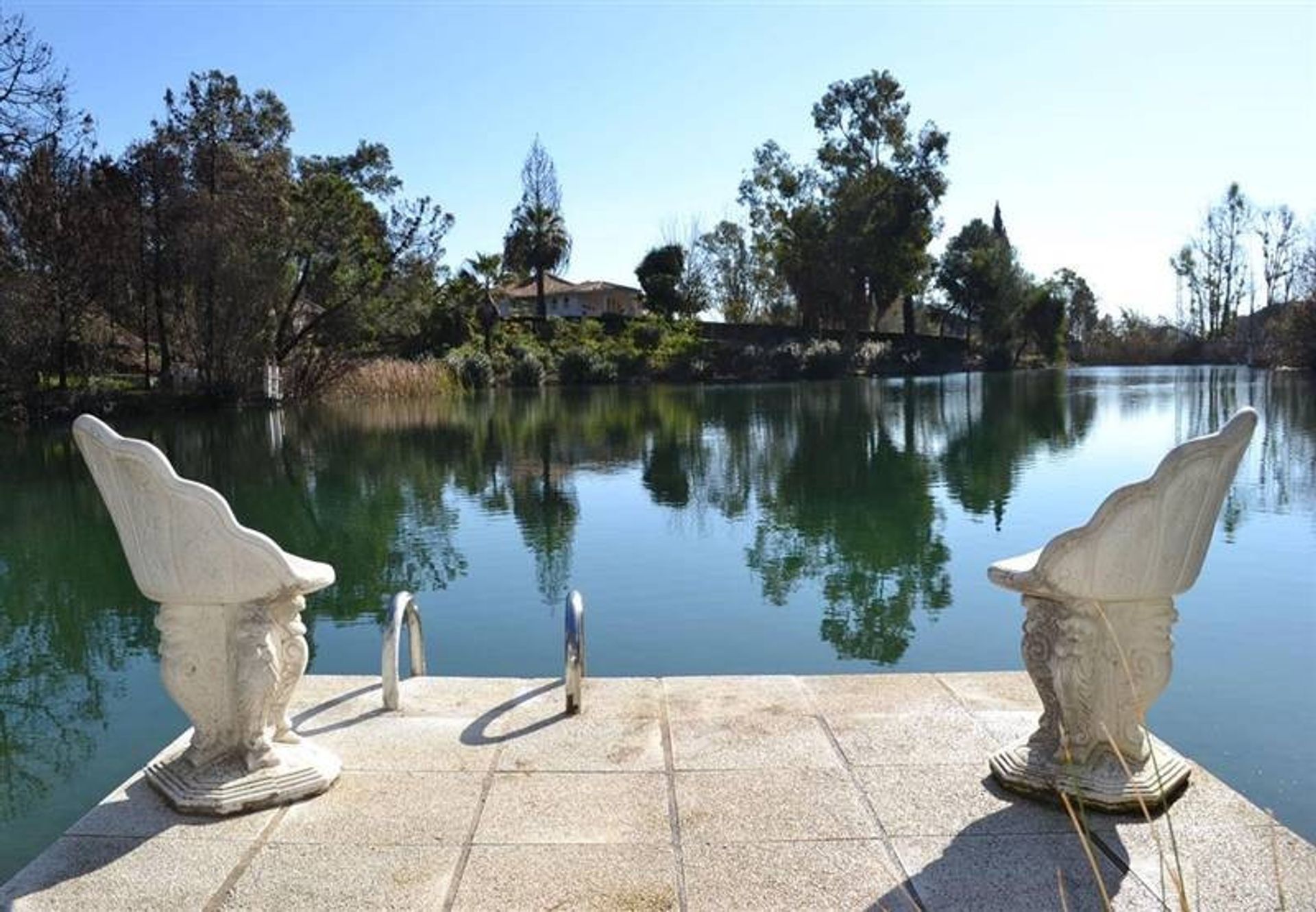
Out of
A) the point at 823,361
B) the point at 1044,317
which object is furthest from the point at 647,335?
the point at 1044,317

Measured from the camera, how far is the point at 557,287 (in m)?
68.4

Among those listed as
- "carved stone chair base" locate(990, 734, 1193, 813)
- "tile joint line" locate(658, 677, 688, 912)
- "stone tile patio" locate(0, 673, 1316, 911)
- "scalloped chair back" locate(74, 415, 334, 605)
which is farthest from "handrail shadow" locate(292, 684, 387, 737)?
"carved stone chair base" locate(990, 734, 1193, 813)

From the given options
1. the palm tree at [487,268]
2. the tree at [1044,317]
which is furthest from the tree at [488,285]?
the tree at [1044,317]

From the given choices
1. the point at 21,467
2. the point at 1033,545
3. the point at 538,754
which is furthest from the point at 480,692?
the point at 21,467

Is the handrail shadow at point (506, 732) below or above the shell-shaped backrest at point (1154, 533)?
below

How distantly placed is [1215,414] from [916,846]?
27145 millimetres

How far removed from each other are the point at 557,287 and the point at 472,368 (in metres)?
25.3

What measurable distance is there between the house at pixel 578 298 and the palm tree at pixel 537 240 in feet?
20.1

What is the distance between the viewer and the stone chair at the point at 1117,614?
9.76ft

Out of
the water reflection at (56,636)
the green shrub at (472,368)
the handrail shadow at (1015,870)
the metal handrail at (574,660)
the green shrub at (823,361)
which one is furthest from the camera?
the green shrub at (823,361)

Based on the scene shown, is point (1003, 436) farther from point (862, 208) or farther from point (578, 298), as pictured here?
point (578, 298)

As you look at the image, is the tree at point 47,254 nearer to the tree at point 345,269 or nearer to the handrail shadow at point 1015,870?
the tree at point 345,269

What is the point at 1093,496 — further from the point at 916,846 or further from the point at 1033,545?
the point at 916,846

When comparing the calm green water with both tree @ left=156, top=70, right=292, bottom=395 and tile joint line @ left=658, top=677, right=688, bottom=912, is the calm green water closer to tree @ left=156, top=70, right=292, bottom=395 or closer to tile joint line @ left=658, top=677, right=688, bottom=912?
tile joint line @ left=658, top=677, right=688, bottom=912
